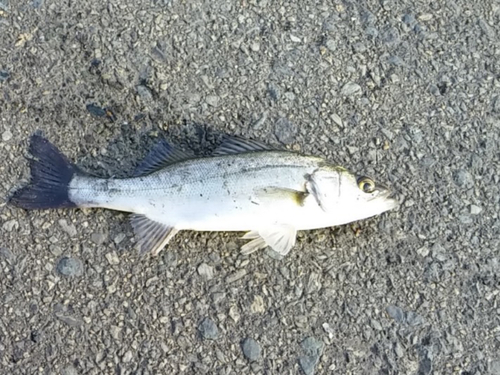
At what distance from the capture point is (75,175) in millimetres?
3908

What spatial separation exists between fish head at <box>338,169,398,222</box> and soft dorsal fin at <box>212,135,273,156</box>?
1.84 ft

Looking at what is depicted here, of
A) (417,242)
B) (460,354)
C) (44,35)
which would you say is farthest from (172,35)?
(460,354)

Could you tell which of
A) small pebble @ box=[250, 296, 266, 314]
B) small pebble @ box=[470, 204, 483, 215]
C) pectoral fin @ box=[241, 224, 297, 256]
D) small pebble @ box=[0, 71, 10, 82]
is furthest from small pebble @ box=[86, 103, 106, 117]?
small pebble @ box=[470, 204, 483, 215]

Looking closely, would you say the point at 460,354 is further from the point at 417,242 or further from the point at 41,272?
the point at 41,272

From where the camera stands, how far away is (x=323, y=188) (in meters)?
3.82

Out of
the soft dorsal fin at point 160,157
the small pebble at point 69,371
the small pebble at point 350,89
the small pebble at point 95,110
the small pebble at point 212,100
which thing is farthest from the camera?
the small pebble at point 350,89

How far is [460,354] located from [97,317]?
236 centimetres

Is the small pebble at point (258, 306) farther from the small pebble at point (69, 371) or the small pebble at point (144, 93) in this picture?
the small pebble at point (144, 93)

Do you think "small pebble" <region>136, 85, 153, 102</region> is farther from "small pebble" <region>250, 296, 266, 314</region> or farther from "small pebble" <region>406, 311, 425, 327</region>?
"small pebble" <region>406, 311, 425, 327</region>

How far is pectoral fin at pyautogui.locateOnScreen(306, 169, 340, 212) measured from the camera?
150 inches

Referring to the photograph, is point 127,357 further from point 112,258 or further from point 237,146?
point 237,146

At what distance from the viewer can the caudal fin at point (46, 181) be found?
3905 mm

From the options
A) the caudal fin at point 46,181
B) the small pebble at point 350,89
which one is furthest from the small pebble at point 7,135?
the small pebble at point 350,89

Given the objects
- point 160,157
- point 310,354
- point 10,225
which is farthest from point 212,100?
point 310,354
